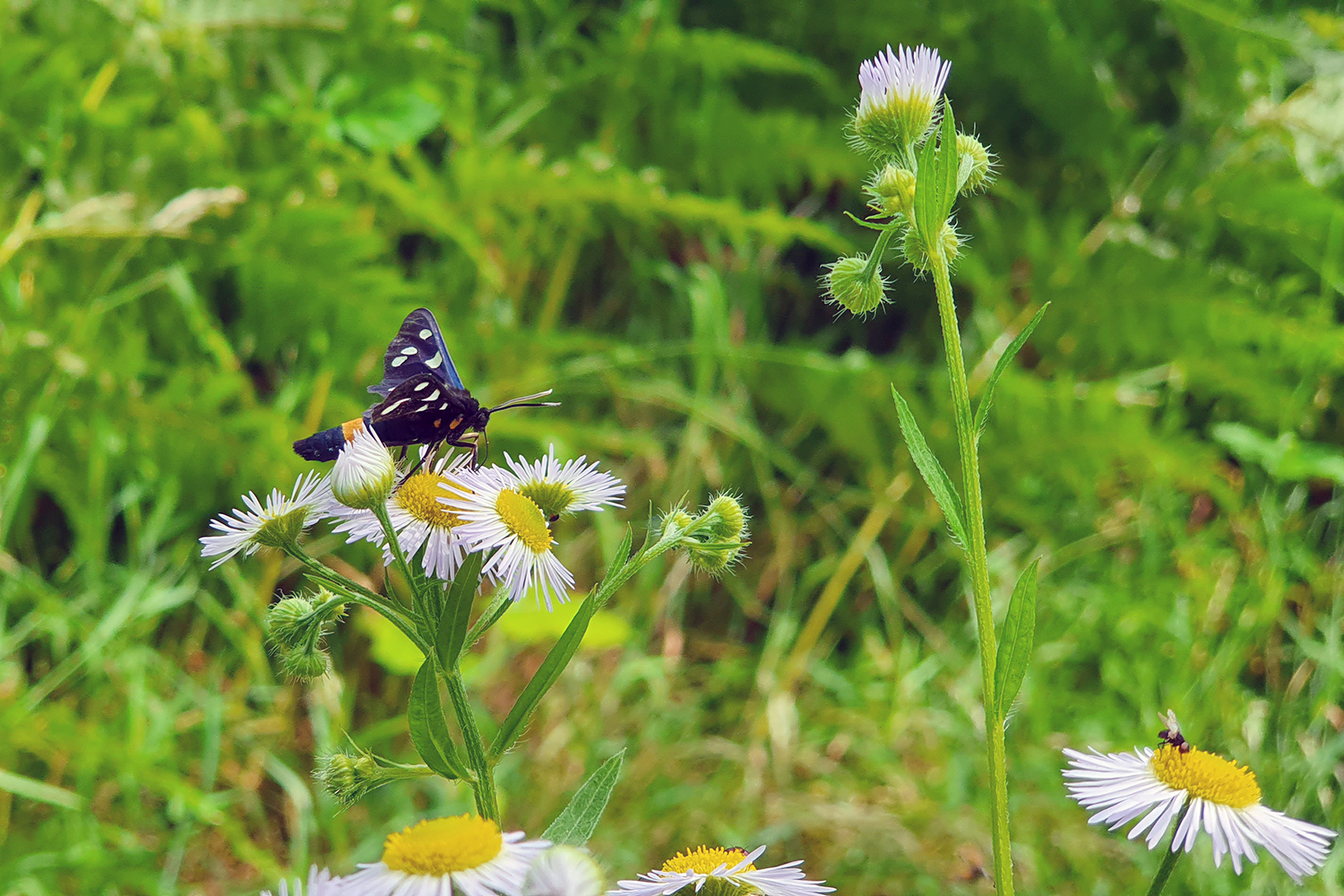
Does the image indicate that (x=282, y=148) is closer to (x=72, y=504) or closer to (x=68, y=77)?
(x=68, y=77)

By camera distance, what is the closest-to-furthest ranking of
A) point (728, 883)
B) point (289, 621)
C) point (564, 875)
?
point (564, 875) → point (728, 883) → point (289, 621)

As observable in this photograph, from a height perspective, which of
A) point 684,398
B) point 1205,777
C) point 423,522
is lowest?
point 1205,777

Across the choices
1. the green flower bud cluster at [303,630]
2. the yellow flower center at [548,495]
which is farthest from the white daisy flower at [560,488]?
the green flower bud cluster at [303,630]

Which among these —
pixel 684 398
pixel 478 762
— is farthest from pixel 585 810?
pixel 684 398

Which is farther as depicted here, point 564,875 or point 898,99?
point 898,99

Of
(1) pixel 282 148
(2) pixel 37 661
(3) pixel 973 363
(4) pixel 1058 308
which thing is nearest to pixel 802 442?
(3) pixel 973 363

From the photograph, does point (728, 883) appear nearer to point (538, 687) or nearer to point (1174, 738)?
point (538, 687)

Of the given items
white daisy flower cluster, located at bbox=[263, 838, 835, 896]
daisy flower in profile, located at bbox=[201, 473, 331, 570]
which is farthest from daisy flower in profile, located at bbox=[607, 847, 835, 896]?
daisy flower in profile, located at bbox=[201, 473, 331, 570]
